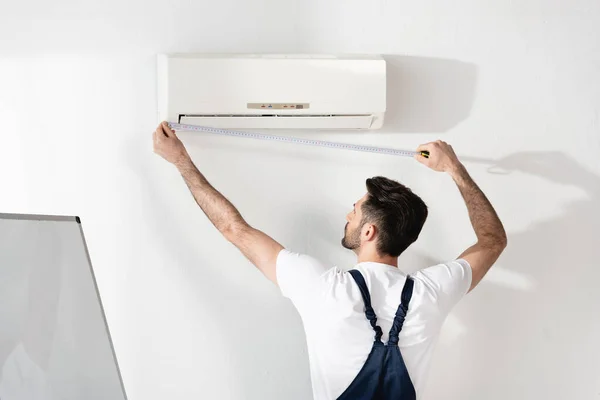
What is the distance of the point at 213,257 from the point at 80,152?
46 centimetres

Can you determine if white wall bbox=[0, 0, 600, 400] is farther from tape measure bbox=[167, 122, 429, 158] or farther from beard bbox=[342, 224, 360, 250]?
beard bbox=[342, 224, 360, 250]

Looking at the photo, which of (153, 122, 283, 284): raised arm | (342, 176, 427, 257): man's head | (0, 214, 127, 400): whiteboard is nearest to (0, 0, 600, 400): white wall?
(153, 122, 283, 284): raised arm

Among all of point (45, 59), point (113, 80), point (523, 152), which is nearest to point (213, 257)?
point (113, 80)

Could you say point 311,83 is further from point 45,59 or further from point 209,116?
point 45,59

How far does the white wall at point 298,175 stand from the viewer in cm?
209

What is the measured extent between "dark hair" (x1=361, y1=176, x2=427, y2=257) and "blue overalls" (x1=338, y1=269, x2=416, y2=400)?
0.42 feet

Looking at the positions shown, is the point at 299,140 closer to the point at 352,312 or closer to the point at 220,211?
the point at 220,211

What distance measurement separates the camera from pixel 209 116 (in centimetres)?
208

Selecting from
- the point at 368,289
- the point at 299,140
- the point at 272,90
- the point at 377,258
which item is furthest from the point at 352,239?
the point at 272,90

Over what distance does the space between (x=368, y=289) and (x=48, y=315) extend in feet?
2.39

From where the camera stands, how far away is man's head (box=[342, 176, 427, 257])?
6.43 feet

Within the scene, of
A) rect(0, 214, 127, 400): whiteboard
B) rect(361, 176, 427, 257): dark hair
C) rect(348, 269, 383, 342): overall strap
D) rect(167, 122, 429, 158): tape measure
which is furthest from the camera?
rect(167, 122, 429, 158): tape measure

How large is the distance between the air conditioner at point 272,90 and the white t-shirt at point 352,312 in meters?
0.40

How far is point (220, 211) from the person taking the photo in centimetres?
200
